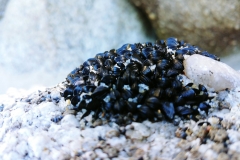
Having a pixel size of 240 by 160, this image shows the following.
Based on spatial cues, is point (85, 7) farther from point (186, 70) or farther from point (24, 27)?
point (186, 70)

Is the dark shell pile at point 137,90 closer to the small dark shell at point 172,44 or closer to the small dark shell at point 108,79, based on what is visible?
the small dark shell at point 108,79

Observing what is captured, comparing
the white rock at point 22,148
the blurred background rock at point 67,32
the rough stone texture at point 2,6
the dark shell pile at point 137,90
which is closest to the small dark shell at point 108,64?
the dark shell pile at point 137,90

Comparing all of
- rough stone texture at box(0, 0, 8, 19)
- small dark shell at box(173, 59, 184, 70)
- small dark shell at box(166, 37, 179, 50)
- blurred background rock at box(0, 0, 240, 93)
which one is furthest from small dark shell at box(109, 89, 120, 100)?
rough stone texture at box(0, 0, 8, 19)

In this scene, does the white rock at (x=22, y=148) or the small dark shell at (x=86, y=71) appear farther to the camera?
the small dark shell at (x=86, y=71)

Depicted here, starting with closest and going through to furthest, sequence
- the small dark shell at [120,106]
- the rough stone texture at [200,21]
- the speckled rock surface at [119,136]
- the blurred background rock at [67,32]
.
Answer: the speckled rock surface at [119,136] → the small dark shell at [120,106] → the rough stone texture at [200,21] → the blurred background rock at [67,32]

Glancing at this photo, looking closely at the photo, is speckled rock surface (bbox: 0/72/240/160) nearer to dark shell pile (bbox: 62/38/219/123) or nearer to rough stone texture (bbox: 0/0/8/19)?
dark shell pile (bbox: 62/38/219/123)

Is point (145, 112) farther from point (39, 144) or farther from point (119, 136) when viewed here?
point (39, 144)
